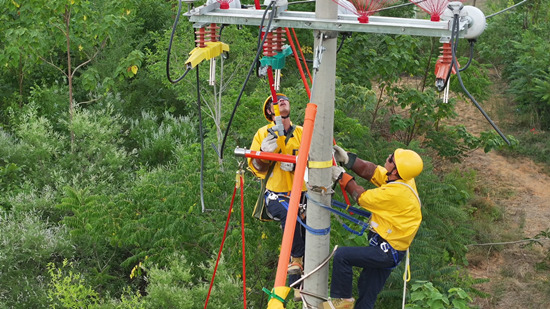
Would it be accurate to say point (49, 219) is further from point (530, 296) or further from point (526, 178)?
point (526, 178)

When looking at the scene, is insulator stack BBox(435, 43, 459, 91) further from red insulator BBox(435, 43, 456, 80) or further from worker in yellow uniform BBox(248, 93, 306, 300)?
worker in yellow uniform BBox(248, 93, 306, 300)

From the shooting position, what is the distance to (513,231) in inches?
531

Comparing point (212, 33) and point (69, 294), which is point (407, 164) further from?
point (69, 294)

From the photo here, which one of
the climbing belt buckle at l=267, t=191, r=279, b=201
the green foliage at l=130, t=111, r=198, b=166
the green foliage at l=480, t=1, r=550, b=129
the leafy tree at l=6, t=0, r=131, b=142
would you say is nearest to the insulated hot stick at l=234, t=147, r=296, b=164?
the climbing belt buckle at l=267, t=191, r=279, b=201

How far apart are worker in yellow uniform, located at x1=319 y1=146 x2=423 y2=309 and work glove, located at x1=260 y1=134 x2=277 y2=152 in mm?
658

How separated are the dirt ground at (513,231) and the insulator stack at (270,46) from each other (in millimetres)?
6182

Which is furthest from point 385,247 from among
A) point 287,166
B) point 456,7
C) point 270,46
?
point 456,7

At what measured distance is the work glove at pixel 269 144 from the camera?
5617 mm

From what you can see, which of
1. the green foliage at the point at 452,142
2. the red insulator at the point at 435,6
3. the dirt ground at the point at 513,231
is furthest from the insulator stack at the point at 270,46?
the green foliage at the point at 452,142

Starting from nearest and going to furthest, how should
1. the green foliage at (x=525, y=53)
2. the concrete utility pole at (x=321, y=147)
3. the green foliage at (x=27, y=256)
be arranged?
the concrete utility pole at (x=321, y=147) → the green foliage at (x=27, y=256) → the green foliage at (x=525, y=53)

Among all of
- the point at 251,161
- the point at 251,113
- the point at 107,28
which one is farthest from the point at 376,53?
the point at 251,161

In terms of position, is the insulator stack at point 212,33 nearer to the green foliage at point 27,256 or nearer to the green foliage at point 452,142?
the green foliage at point 27,256

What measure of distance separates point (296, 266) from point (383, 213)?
3.40 ft

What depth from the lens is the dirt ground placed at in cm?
1138
